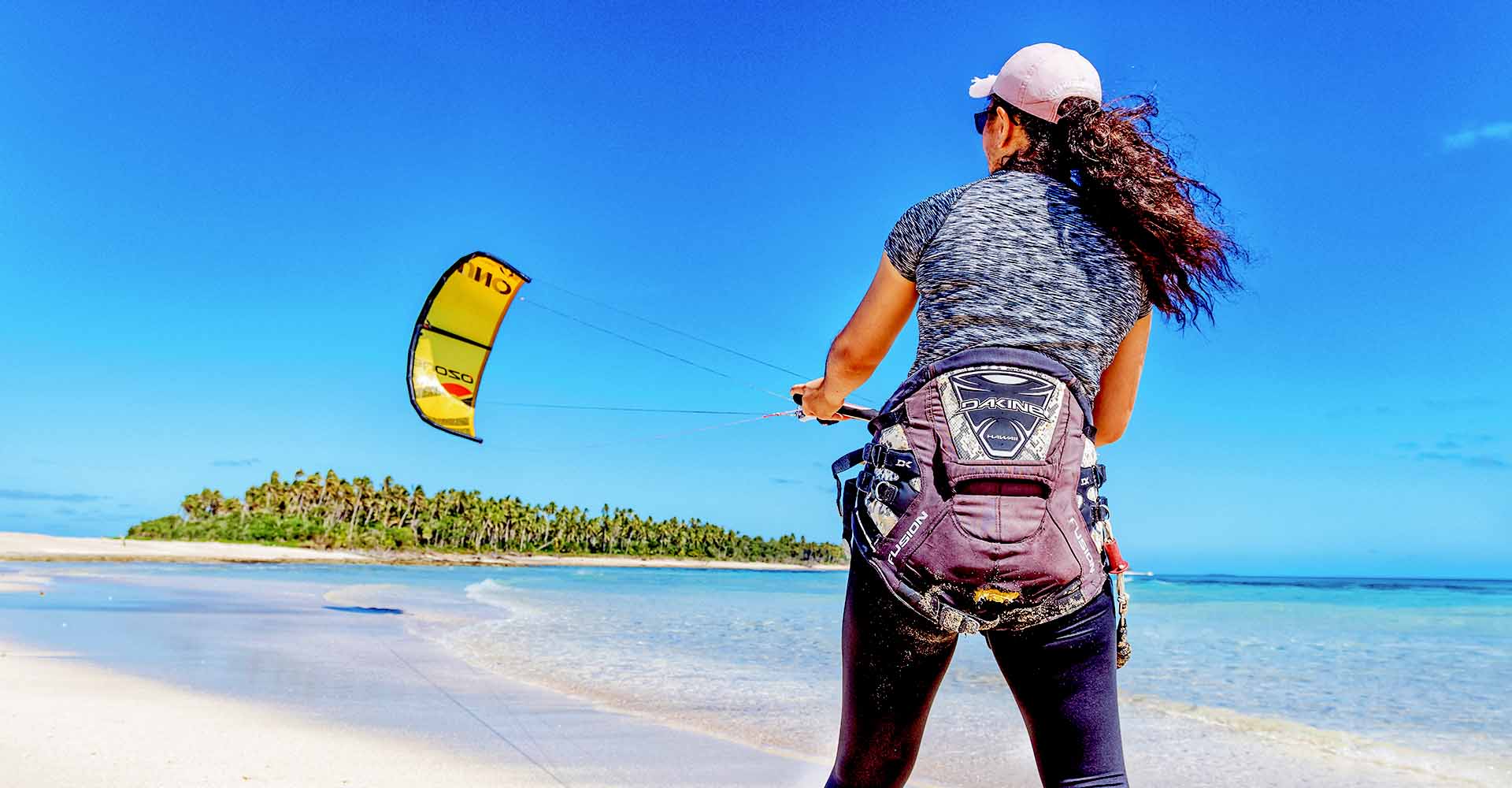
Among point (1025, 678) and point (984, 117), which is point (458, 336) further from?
point (1025, 678)

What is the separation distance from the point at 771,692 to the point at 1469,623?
50.8ft

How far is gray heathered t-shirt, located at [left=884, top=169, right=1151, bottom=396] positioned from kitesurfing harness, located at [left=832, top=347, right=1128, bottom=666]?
0.05 m

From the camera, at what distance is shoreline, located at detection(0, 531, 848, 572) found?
129 ft

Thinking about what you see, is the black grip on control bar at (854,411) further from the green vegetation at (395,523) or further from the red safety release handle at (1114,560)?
the green vegetation at (395,523)

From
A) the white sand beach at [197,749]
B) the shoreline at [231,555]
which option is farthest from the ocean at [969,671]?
the shoreline at [231,555]

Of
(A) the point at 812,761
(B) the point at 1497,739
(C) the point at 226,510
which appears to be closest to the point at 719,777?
(A) the point at 812,761

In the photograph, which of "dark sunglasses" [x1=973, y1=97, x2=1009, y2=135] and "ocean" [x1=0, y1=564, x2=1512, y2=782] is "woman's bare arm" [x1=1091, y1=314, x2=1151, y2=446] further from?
"ocean" [x1=0, y1=564, x2=1512, y2=782]

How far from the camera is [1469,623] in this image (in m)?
16.2

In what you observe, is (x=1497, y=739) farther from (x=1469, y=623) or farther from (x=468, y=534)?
(x=468, y=534)

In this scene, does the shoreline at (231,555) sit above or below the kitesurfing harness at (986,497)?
below

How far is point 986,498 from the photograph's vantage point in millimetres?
1354

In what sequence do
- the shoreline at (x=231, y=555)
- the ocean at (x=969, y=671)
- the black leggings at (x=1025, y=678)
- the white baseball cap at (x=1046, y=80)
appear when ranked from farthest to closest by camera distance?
the shoreline at (x=231, y=555) → the ocean at (x=969, y=671) → the white baseball cap at (x=1046, y=80) → the black leggings at (x=1025, y=678)

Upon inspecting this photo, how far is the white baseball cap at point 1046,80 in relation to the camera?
1.58m

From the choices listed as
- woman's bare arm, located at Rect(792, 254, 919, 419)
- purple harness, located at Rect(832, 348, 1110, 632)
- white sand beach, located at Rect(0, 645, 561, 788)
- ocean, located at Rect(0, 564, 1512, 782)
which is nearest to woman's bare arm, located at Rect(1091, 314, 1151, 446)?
purple harness, located at Rect(832, 348, 1110, 632)
